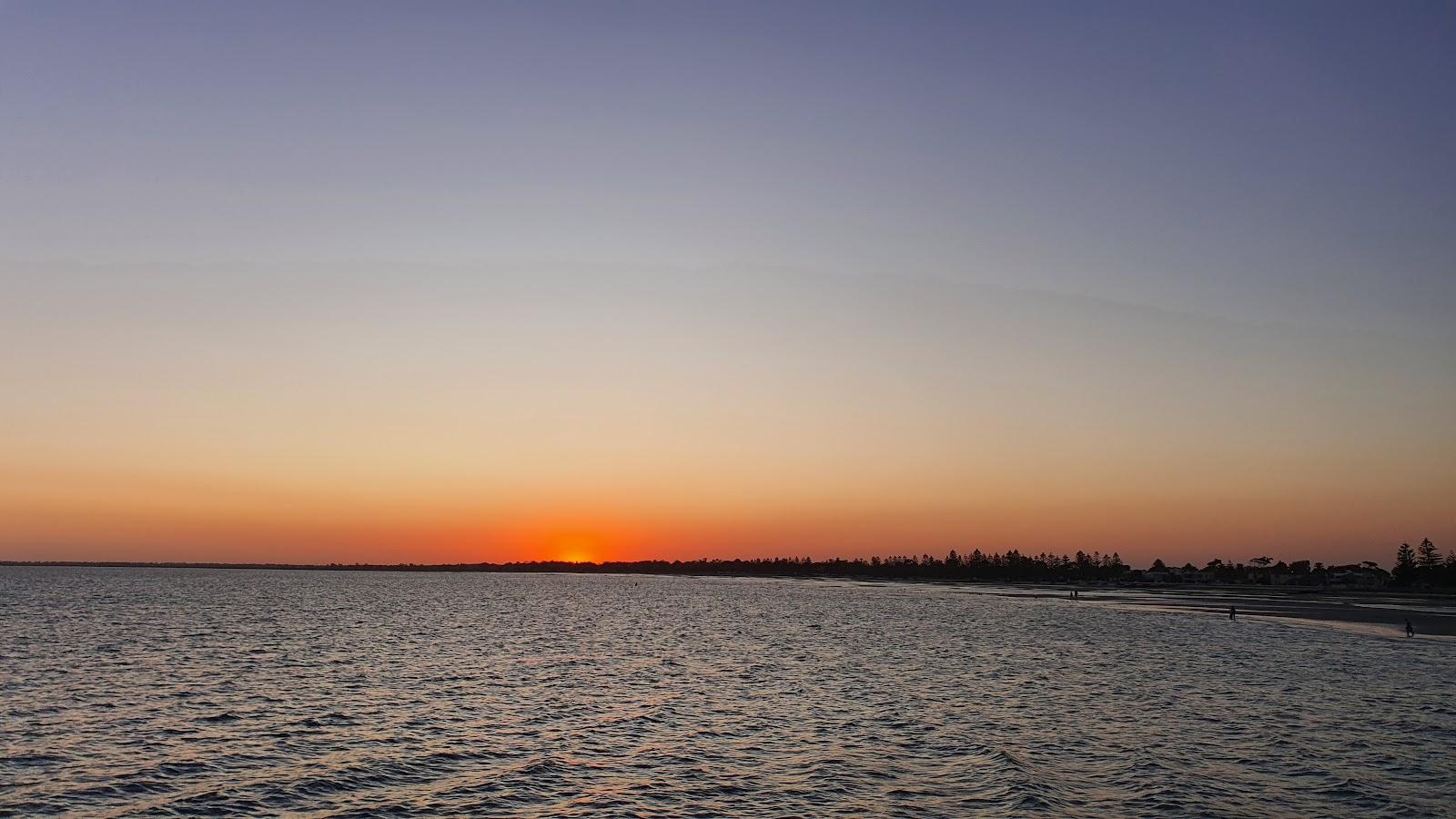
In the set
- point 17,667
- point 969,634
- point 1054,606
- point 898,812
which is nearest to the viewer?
point 898,812

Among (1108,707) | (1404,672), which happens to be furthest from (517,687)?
(1404,672)

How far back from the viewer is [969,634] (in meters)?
110

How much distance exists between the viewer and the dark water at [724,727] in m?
33.9

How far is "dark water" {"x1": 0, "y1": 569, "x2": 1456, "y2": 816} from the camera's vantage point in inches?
1335

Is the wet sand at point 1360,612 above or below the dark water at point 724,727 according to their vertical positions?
below

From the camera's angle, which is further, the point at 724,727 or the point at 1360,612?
the point at 1360,612

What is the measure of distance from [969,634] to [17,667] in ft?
289

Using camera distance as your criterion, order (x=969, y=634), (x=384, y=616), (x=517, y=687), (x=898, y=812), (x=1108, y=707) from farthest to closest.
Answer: (x=384, y=616) < (x=969, y=634) < (x=517, y=687) < (x=1108, y=707) < (x=898, y=812)

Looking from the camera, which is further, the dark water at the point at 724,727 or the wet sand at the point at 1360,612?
the wet sand at the point at 1360,612

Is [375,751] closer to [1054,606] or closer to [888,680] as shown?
[888,680]

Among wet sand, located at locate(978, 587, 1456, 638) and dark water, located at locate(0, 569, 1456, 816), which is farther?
wet sand, located at locate(978, 587, 1456, 638)

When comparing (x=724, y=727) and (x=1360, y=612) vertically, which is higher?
(x=724, y=727)

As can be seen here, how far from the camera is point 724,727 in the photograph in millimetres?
47594

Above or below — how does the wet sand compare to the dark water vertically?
below
